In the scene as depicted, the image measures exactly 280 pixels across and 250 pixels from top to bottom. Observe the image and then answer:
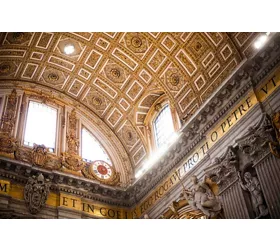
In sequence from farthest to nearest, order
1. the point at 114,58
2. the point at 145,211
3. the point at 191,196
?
the point at 114,58 < the point at 145,211 < the point at 191,196

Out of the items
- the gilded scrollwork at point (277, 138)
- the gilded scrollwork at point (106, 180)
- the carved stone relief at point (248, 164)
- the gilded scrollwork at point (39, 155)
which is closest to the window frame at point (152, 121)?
the gilded scrollwork at point (106, 180)

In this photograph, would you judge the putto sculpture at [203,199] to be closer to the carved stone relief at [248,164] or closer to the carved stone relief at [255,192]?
the carved stone relief at [248,164]

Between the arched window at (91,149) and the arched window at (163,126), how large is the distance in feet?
6.52

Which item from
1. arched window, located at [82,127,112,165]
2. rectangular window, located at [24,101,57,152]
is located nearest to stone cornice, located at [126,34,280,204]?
arched window, located at [82,127,112,165]

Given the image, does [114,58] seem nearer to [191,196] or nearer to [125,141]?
[125,141]

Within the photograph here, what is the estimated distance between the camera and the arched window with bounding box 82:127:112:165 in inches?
615

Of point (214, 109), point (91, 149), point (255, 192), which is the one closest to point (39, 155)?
point (91, 149)

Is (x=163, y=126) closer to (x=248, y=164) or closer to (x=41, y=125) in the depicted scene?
(x=41, y=125)

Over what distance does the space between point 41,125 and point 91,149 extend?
195cm

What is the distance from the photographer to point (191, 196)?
1184 centimetres

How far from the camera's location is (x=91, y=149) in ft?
52.1
